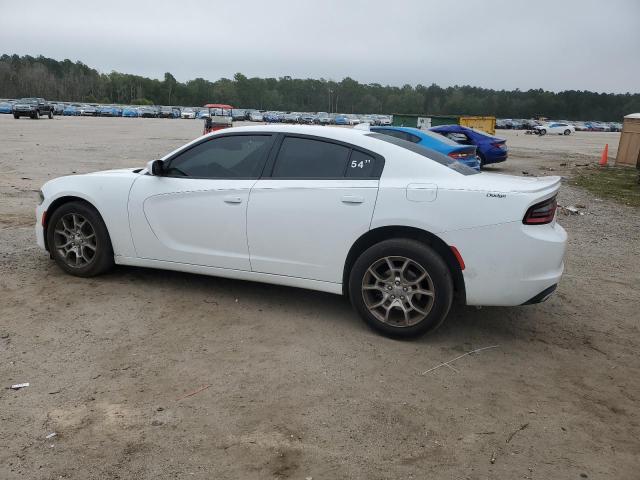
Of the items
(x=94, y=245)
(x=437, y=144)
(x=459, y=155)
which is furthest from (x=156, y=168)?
(x=459, y=155)

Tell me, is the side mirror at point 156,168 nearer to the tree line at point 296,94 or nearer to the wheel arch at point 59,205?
the wheel arch at point 59,205

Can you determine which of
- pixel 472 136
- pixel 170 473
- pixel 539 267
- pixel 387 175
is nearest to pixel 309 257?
pixel 387 175

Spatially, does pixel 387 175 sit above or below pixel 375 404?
above

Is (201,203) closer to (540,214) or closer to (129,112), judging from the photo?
(540,214)

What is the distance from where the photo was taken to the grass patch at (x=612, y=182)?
40.5 feet

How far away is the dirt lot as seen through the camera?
9.07 feet

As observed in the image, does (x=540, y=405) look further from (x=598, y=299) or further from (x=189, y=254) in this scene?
(x=189, y=254)

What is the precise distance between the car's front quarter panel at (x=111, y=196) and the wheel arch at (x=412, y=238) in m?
2.13

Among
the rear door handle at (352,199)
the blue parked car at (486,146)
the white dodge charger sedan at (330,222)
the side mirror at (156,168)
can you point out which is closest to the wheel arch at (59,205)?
the white dodge charger sedan at (330,222)

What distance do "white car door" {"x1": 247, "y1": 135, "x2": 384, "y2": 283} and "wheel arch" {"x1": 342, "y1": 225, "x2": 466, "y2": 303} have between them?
0.17 ft

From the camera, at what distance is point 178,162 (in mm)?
4977

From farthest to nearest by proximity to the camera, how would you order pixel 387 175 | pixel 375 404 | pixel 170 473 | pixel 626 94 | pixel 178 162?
pixel 626 94 < pixel 178 162 < pixel 387 175 < pixel 375 404 < pixel 170 473

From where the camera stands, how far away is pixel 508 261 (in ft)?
12.7

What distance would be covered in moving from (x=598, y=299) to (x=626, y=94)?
170 meters
